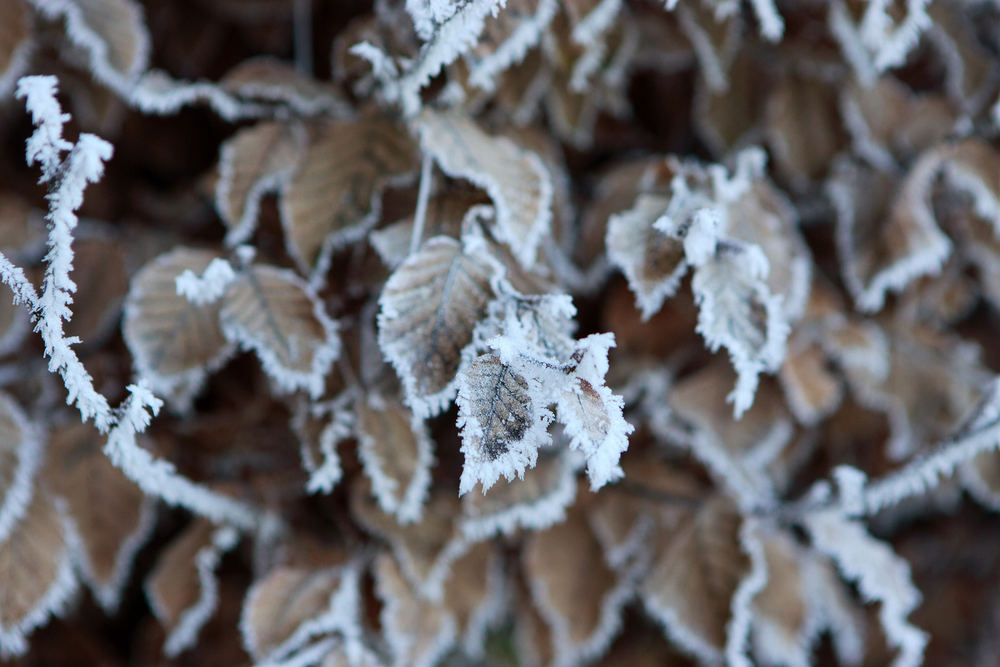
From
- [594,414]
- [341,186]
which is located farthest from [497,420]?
[341,186]

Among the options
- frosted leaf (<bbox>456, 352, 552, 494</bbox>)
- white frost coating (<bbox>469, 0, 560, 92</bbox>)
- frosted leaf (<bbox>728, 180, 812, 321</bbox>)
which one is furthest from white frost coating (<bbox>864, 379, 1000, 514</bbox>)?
white frost coating (<bbox>469, 0, 560, 92</bbox>)

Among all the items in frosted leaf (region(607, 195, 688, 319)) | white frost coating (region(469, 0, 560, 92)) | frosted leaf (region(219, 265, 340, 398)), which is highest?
white frost coating (region(469, 0, 560, 92))

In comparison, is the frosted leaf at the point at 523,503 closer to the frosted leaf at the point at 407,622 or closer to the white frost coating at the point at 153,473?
the frosted leaf at the point at 407,622

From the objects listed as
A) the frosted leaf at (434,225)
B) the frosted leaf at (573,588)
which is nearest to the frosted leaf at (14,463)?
the frosted leaf at (434,225)

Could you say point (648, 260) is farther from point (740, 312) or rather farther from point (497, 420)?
point (497, 420)

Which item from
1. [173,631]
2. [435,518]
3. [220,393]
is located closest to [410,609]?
[435,518]

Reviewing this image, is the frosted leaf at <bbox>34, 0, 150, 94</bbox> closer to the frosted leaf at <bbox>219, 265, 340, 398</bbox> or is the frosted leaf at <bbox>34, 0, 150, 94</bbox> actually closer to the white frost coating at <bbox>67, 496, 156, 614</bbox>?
the frosted leaf at <bbox>219, 265, 340, 398</bbox>
